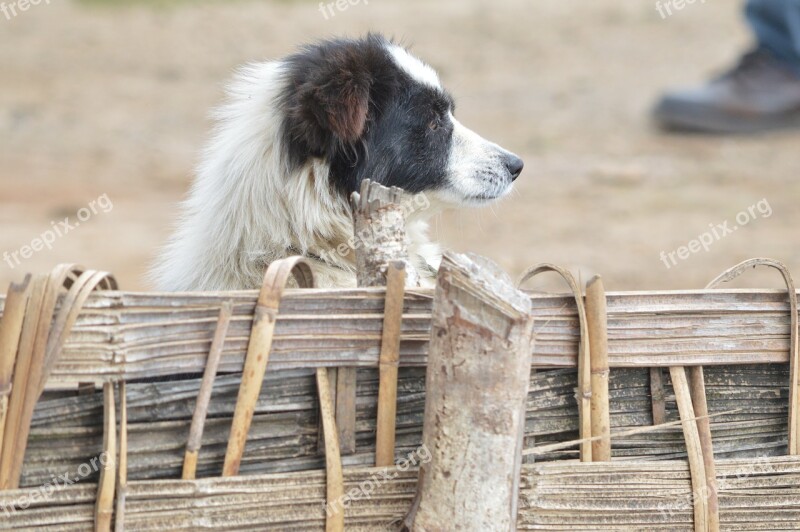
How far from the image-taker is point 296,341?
1.88 meters

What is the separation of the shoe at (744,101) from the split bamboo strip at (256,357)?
689 centimetres

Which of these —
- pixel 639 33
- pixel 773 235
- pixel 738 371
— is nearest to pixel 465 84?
pixel 639 33

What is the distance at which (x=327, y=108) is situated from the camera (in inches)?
114

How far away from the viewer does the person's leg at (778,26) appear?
24.4 feet

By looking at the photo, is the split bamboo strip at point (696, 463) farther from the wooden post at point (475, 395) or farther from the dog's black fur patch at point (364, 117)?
the dog's black fur patch at point (364, 117)

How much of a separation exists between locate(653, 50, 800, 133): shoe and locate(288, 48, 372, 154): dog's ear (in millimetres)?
5730

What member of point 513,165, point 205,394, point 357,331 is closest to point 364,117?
point 513,165

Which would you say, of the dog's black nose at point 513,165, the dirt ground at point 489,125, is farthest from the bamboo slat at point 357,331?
the dirt ground at point 489,125

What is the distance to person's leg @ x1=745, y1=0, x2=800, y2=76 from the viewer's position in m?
7.44

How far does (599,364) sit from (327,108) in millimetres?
1233

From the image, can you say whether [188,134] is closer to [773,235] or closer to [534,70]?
[534,70]

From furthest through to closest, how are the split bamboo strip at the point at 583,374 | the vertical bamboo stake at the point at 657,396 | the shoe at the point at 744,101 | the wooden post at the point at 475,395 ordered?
1. the shoe at the point at 744,101
2. the vertical bamboo stake at the point at 657,396
3. the split bamboo strip at the point at 583,374
4. the wooden post at the point at 475,395

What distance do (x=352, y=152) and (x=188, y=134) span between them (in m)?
6.27

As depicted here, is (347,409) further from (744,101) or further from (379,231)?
(744,101)
